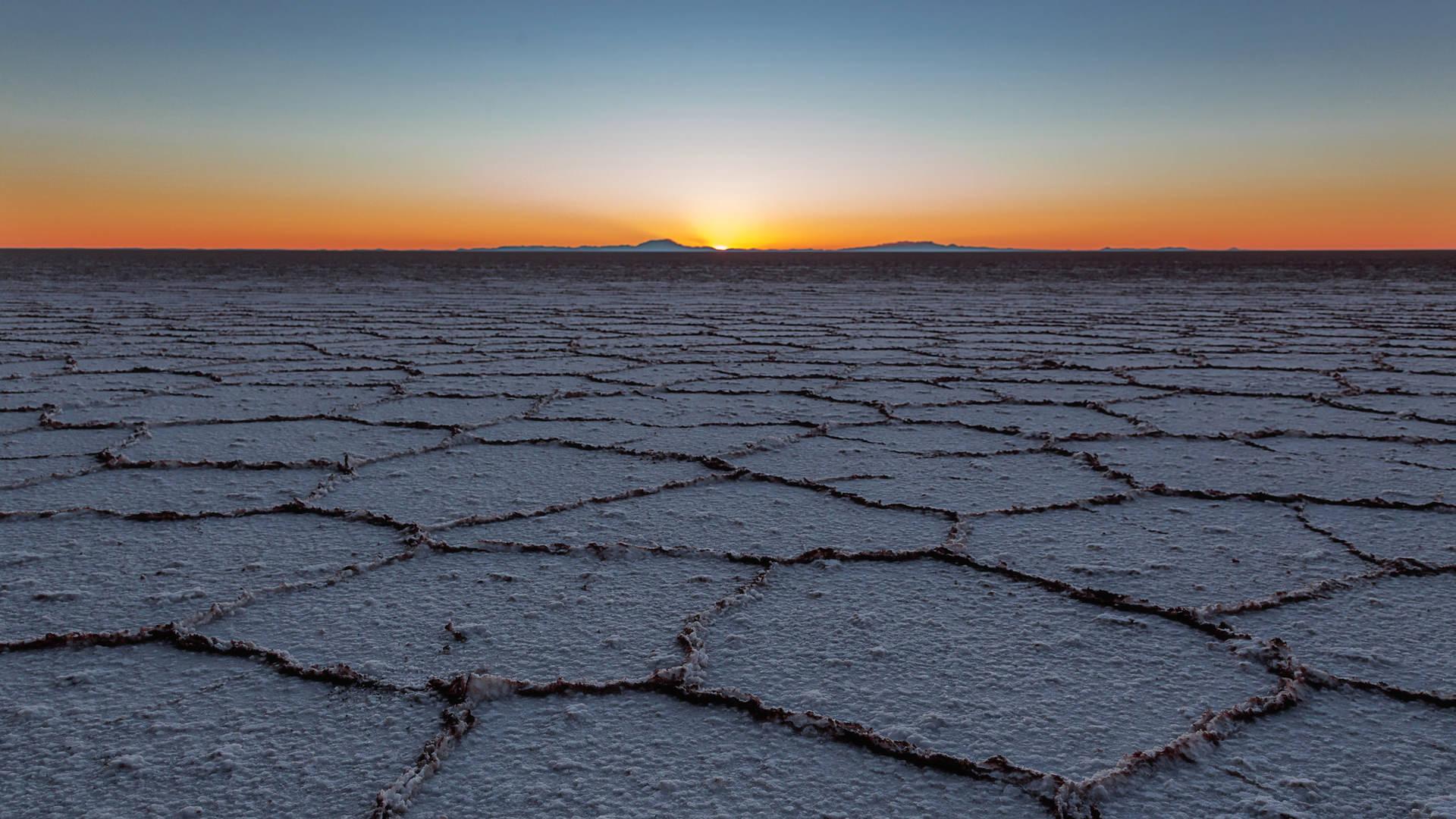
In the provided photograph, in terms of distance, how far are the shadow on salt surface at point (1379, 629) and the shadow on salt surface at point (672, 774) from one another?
0.40 meters

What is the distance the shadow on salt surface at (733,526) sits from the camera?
4.12ft

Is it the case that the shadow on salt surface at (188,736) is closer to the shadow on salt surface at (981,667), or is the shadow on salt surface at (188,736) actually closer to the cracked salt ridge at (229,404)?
the shadow on salt surface at (981,667)

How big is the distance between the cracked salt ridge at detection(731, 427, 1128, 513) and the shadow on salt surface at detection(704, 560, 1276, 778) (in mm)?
366

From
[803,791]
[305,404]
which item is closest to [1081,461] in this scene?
[803,791]

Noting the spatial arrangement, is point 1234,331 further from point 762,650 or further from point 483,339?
point 762,650

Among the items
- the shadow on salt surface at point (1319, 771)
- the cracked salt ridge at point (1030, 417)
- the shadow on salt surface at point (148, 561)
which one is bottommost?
the shadow on salt surface at point (1319, 771)

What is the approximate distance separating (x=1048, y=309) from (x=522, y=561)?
5.36 m

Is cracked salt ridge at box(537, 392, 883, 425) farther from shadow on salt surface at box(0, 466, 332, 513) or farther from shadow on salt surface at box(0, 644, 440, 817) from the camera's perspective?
shadow on salt surface at box(0, 644, 440, 817)

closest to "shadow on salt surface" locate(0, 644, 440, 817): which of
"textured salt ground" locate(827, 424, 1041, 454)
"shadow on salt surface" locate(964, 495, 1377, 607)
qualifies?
"shadow on salt surface" locate(964, 495, 1377, 607)

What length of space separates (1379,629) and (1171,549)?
0.27 meters

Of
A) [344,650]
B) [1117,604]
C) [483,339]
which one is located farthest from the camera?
[483,339]

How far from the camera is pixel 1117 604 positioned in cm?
104

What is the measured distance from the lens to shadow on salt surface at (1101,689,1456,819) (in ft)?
2.25

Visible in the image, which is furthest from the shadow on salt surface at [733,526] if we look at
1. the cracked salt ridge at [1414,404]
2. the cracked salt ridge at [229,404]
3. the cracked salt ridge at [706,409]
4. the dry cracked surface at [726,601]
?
the cracked salt ridge at [1414,404]
